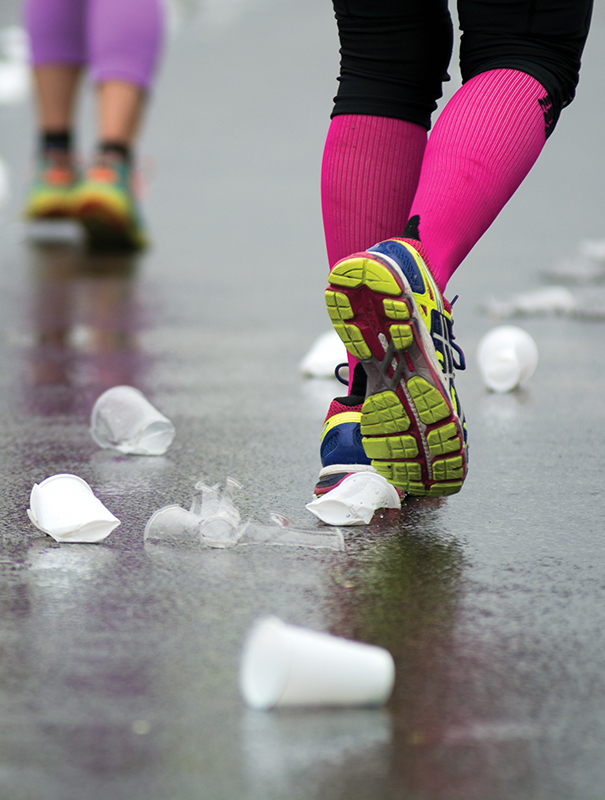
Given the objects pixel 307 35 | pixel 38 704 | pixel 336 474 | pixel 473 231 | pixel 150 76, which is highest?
pixel 307 35

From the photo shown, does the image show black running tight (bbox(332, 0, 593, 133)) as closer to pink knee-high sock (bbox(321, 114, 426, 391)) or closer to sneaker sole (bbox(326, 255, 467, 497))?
pink knee-high sock (bbox(321, 114, 426, 391))

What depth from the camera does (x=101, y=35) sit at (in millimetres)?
4402

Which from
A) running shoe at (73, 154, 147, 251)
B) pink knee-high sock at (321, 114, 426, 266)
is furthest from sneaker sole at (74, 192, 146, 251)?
pink knee-high sock at (321, 114, 426, 266)

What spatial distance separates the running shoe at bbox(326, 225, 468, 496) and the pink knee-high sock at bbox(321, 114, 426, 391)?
0.24m

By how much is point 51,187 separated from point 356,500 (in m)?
3.66

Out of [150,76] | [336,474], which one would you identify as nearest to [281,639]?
[336,474]

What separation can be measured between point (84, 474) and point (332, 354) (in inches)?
35.2

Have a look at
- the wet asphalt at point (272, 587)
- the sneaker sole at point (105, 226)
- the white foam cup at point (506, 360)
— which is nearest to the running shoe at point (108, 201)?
the sneaker sole at point (105, 226)

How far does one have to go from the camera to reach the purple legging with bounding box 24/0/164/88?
440 cm

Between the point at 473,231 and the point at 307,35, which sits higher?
the point at 307,35

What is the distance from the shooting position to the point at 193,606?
3.68ft

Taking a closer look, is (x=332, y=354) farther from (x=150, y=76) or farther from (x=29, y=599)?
(x=150, y=76)

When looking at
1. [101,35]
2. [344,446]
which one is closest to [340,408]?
[344,446]

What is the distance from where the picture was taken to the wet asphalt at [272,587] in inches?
32.7
